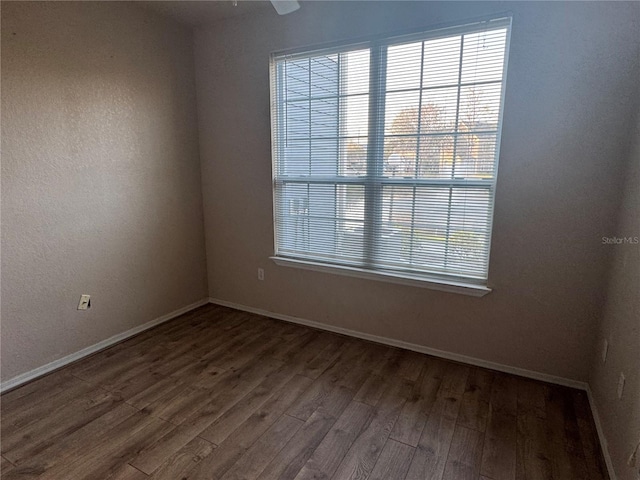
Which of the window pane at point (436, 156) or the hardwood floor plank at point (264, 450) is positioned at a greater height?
the window pane at point (436, 156)

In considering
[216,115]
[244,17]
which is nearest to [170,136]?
[216,115]

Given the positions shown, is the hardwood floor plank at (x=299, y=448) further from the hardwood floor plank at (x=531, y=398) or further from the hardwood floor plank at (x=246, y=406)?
the hardwood floor plank at (x=531, y=398)

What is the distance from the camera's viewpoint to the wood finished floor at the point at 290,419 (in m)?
1.63

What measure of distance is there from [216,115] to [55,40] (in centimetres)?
123

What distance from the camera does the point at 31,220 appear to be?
2238mm

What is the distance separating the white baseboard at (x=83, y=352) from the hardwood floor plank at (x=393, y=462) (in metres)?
2.27

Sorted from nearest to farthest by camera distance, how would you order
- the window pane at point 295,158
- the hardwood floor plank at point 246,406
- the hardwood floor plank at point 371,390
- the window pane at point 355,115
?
the hardwood floor plank at point 246,406
the hardwood floor plank at point 371,390
the window pane at point 355,115
the window pane at point 295,158

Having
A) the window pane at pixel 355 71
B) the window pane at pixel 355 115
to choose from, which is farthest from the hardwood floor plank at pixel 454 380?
the window pane at pixel 355 71

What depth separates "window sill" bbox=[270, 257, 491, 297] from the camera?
239cm

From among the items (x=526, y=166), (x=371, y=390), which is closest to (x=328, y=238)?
(x=371, y=390)

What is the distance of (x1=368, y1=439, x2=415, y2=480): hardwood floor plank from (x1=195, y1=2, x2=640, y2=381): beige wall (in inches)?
39.8

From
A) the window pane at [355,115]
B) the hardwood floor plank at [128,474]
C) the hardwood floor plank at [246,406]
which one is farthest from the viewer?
the window pane at [355,115]

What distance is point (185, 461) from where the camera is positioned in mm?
1658

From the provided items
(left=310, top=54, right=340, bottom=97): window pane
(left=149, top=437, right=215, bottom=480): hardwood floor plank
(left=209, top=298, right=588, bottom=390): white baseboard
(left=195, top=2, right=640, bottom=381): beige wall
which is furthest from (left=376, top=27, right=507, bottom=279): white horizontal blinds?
(left=149, top=437, right=215, bottom=480): hardwood floor plank
